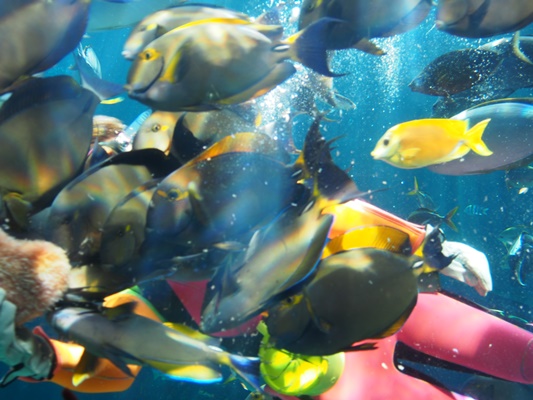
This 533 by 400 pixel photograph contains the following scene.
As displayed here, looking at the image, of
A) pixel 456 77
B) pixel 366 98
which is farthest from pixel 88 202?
pixel 366 98

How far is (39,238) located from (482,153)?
2.20 metres

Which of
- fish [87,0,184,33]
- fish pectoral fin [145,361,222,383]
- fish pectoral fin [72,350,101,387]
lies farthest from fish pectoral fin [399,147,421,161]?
fish pectoral fin [72,350,101,387]

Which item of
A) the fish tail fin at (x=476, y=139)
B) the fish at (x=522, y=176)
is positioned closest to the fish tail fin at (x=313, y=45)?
the fish tail fin at (x=476, y=139)

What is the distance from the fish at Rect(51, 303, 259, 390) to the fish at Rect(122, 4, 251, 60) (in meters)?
0.83

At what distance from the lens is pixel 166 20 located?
1.39 m

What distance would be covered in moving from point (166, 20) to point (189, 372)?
1171mm

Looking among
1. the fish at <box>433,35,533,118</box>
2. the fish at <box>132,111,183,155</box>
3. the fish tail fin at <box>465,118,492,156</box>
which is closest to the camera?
the fish at <box>132,111,183,155</box>

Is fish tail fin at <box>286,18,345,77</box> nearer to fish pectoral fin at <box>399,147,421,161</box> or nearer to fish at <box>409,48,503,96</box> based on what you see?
fish pectoral fin at <box>399,147,421,161</box>

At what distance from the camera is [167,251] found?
3.83ft

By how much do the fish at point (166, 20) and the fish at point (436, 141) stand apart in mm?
1290

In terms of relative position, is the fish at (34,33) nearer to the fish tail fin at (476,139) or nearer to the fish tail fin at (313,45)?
the fish tail fin at (313,45)

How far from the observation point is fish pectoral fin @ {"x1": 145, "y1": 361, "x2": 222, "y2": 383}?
1.14 m

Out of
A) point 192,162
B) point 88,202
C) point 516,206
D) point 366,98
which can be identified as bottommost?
point 516,206

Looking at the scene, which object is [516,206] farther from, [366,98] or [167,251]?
[167,251]
